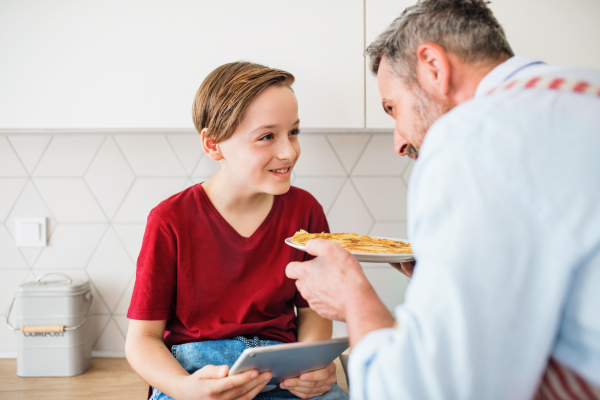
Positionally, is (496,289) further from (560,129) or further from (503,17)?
(503,17)

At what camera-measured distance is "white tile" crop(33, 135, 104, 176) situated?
4.94 feet

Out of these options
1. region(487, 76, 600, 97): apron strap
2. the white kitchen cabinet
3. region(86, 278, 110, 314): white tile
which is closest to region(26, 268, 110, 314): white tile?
region(86, 278, 110, 314): white tile

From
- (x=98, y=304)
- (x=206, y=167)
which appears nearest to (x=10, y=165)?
(x=98, y=304)

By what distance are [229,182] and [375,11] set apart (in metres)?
0.60

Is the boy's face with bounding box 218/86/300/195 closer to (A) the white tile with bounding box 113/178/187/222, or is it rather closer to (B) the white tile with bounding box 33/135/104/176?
(A) the white tile with bounding box 113/178/187/222

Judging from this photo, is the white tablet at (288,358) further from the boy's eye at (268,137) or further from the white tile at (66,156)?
the white tile at (66,156)

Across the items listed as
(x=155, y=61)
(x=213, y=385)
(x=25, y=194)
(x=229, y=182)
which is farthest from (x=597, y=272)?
(x=25, y=194)

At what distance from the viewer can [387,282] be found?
1578 millimetres

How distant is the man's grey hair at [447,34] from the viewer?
695 mm

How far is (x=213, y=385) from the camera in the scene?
831 millimetres

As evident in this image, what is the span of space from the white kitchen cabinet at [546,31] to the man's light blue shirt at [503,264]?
762 mm

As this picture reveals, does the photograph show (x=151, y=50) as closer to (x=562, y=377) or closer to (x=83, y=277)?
(x=83, y=277)

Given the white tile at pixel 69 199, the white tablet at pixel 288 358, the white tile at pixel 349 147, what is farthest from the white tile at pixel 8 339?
the white tile at pixel 349 147

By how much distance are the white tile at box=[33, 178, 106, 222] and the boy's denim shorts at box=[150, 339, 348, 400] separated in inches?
28.5
